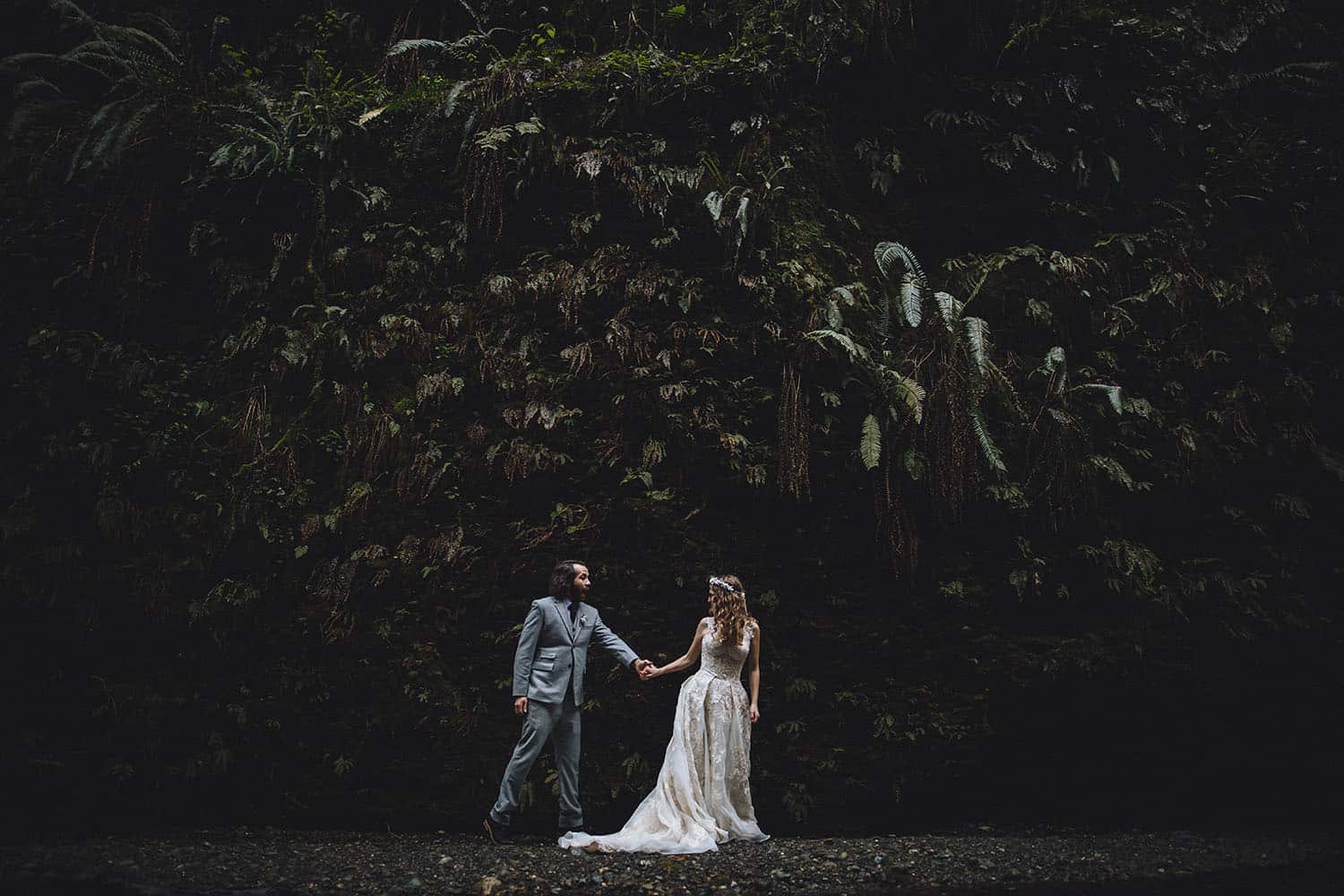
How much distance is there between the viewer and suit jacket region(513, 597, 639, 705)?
6.55 meters

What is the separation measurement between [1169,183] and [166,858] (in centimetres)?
1197

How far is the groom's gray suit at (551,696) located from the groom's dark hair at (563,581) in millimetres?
75

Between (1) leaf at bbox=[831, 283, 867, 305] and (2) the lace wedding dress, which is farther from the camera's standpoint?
(1) leaf at bbox=[831, 283, 867, 305]

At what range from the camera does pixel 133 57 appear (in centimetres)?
874

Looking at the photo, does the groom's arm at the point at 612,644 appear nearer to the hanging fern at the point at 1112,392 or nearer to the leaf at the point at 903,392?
the leaf at the point at 903,392

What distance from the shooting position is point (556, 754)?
21.9ft

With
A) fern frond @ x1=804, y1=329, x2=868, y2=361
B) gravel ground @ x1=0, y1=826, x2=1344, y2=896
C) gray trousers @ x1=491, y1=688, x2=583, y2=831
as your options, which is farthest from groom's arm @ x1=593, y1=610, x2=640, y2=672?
fern frond @ x1=804, y1=329, x2=868, y2=361

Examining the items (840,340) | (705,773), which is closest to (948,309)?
(840,340)

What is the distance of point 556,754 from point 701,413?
3.48 metres

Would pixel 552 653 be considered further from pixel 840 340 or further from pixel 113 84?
pixel 113 84

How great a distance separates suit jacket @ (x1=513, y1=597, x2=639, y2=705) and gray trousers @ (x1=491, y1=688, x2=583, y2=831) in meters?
0.11

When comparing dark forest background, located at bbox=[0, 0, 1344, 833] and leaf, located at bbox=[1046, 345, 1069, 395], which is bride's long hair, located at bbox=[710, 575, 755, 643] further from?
leaf, located at bbox=[1046, 345, 1069, 395]

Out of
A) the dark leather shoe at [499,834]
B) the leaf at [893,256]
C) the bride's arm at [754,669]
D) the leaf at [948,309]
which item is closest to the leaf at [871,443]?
the leaf at [948,309]

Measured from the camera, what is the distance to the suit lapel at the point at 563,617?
6695mm
